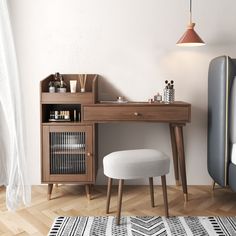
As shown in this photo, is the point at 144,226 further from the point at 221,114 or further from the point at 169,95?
the point at 169,95

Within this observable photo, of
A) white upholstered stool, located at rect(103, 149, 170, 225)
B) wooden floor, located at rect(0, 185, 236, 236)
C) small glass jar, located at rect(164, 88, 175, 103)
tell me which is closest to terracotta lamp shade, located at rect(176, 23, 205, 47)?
small glass jar, located at rect(164, 88, 175, 103)

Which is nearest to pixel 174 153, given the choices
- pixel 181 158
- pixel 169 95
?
pixel 181 158

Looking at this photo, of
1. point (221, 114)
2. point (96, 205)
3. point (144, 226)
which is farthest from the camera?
point (96, 205)

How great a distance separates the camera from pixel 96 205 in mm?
2424

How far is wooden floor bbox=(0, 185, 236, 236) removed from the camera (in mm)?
2109

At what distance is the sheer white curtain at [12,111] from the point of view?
69.9 inches

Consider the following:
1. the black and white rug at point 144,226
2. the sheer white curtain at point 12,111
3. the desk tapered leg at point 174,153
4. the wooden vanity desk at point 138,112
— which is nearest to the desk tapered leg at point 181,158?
the wooden vanity desk at point 138,112

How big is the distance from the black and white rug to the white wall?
34.4 inches

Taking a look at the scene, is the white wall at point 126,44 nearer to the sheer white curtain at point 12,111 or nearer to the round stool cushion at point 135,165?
the round stool cushion at point 135,165

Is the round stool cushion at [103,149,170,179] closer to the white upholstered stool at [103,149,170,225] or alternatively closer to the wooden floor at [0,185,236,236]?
the white upholstered stool at [103,149,170,225]

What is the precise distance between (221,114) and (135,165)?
72 cm

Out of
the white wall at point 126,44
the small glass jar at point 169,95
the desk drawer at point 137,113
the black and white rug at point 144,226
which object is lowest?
the black and white rug at point 144,226

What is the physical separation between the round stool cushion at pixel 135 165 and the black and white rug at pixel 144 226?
1.00 ft

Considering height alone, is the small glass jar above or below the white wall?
below
